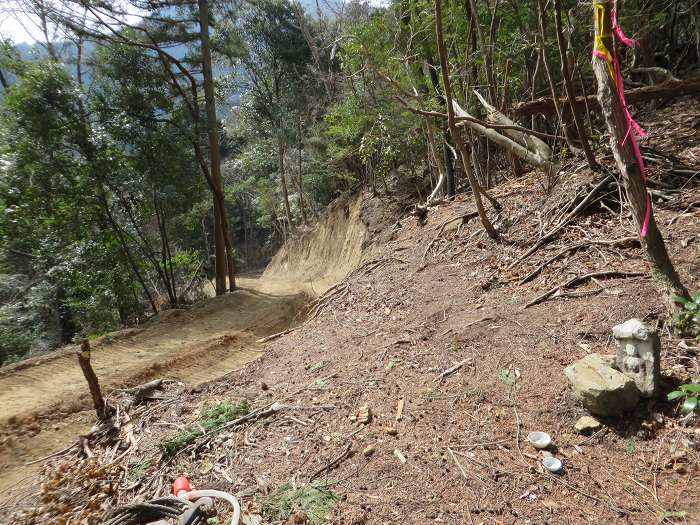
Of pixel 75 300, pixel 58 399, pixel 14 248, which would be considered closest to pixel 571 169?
pixel 58 399

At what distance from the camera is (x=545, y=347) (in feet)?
9.56

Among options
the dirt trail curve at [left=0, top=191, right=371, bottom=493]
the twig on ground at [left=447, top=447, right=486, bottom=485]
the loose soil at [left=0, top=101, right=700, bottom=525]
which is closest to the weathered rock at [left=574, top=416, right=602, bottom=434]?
the loose soil at [left=0, top=101, right=700, bottom=525]

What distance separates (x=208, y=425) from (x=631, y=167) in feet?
12.3

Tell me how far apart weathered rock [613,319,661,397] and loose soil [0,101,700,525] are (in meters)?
0.13

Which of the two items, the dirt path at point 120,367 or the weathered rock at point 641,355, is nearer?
the weathered rock at point 641,355

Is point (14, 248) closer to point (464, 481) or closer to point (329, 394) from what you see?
point (329, 394)

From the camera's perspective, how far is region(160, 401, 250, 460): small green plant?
2.96 m

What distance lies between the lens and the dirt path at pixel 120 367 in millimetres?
4488

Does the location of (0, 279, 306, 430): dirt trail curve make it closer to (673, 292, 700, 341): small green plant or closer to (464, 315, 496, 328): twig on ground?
(464, 315, 496, 328): twig on ground

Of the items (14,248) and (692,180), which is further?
(14,248)

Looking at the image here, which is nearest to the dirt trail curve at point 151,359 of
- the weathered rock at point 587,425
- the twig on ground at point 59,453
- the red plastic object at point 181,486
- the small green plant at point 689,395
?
the twig on ground at point 59,453

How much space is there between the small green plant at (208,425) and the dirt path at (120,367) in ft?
7.33

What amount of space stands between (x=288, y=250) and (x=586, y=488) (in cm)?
1678

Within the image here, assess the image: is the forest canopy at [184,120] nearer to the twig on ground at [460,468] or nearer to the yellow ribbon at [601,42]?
the yellow ribbon at [601,42]
